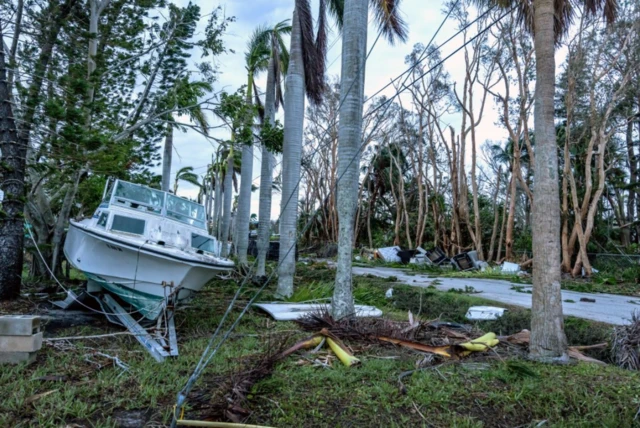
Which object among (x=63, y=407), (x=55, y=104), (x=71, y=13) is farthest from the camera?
(x=71, y=13)

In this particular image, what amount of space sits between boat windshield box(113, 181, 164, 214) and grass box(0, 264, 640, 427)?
3.51 m

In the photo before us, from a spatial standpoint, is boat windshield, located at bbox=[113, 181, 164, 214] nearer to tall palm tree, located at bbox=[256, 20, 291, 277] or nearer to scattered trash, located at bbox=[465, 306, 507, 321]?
tall palm tree, located at bbox=[256, 20, 291, 277]

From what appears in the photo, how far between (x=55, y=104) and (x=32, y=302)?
14.2 feet

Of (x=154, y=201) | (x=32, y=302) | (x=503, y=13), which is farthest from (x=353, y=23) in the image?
(x=32, y=302)

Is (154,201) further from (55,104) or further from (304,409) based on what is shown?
(304,409)

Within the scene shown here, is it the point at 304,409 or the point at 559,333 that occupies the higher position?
the point at 559,333

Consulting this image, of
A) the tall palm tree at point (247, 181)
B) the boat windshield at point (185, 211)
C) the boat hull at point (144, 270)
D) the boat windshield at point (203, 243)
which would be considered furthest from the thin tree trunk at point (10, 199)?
the tall palm tree at point (247, 181)

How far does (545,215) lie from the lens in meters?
5.09

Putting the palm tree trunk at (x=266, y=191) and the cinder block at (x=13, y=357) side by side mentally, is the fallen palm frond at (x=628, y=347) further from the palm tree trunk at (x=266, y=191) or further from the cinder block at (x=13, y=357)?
the palm tree trunk at (x=266, y=191)

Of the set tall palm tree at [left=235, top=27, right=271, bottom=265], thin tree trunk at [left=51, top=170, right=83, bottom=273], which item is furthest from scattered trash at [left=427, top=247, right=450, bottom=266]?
thin tree trunk at [left=51, top=170, right=83, bottom=273]

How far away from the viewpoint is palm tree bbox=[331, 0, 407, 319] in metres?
6.93

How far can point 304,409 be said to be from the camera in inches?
152

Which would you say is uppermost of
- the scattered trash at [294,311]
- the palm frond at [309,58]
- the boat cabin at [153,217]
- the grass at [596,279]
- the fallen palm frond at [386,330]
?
the palm frond at [309,58]

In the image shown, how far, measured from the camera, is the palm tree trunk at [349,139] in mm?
6934
